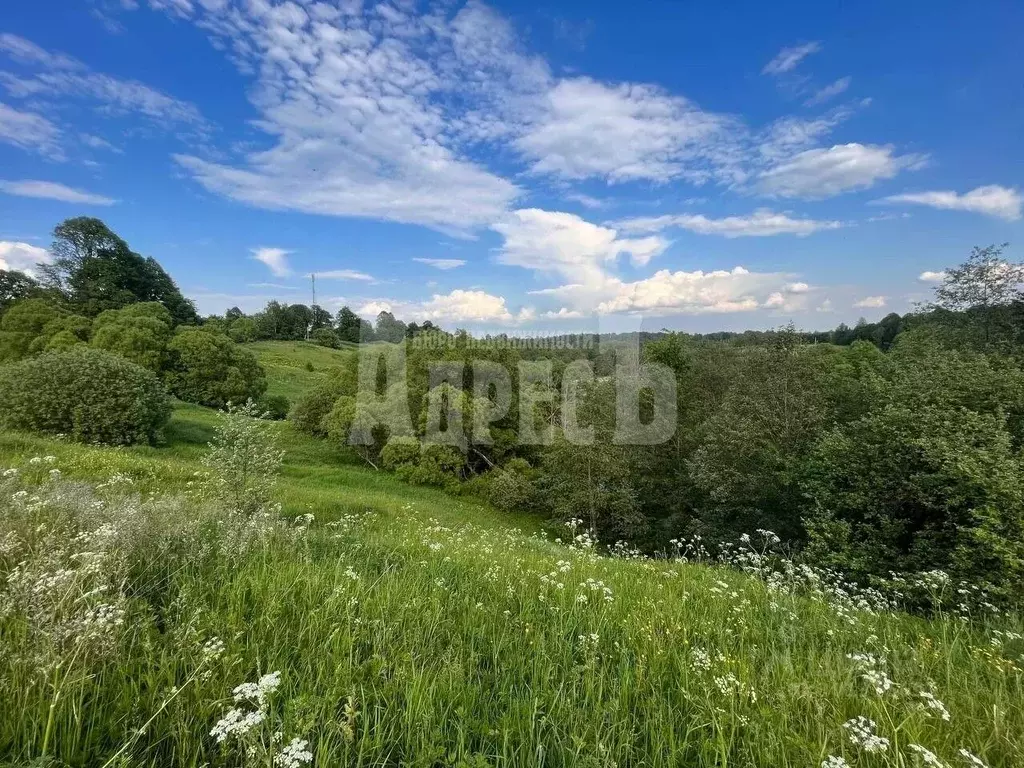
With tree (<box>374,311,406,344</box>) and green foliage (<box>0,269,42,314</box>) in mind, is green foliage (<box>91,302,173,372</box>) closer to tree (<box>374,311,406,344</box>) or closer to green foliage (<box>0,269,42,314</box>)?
green foliage (<box>0,269,42,314</box>)

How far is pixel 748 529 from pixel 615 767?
20344mm

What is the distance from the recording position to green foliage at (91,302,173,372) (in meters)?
34.2

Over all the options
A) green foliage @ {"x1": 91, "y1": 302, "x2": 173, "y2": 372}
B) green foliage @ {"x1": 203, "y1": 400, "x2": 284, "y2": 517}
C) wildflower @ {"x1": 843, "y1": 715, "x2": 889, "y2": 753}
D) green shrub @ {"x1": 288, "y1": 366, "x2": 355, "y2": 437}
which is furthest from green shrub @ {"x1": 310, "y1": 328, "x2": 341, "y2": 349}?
wildflower @ {"x1": 843, "y1": 715, "x2": 889, "y2": 753}

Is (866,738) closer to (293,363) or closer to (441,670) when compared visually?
(441,670)

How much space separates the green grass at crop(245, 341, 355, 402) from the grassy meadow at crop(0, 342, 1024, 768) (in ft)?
126

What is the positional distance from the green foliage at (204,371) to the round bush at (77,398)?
14.1 meters

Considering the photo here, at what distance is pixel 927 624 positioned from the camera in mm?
4809

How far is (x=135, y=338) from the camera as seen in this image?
3466 cm

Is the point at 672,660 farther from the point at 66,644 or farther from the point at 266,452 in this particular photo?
the point at 266,452

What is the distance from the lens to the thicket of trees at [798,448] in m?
11.3

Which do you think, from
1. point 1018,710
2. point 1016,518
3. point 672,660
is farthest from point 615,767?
point 1016,518

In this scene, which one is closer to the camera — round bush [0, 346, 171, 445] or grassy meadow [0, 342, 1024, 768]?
grassy meadow [0, 342, 1024, 768]

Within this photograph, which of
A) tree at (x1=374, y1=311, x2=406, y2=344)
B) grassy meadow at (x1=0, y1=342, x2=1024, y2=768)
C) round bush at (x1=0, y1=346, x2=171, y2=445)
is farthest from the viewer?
tree at (x1=374, y1=311, x2=406, y2=344)

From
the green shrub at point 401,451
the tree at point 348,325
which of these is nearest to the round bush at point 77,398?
the green shrub at point 401,451
